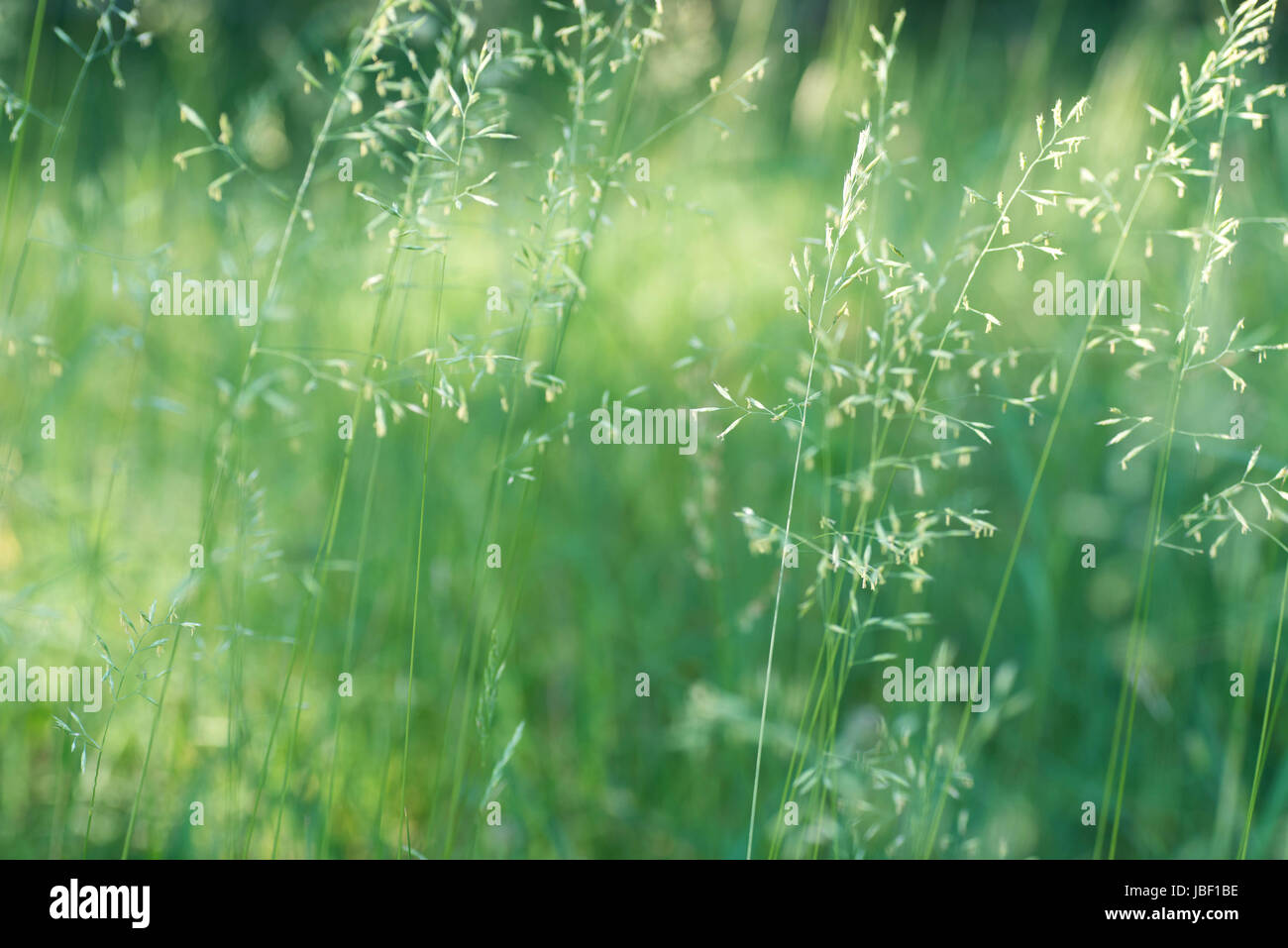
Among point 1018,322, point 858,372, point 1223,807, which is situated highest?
point 1018,322

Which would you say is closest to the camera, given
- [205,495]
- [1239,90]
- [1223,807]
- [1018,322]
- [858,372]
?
[858,372]

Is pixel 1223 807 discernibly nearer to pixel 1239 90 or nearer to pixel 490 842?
pixel 490 842

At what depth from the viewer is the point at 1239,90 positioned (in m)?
3.00

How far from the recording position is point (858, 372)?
4.11 feet

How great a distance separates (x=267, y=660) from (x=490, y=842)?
60 cm

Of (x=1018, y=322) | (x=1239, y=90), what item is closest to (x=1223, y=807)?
(x=1018, y=322)

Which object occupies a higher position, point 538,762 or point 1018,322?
point 1018,322

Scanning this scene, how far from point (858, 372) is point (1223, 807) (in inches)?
38.8

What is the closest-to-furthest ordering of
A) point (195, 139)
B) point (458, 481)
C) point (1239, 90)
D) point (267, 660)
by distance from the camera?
point (267, 660) → point (458, 481) → point (1239, 90) → point (195, 139)

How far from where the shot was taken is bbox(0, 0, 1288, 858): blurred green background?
1420 millimetres

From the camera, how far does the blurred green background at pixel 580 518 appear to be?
142 cm

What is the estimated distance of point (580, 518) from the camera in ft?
7.39
